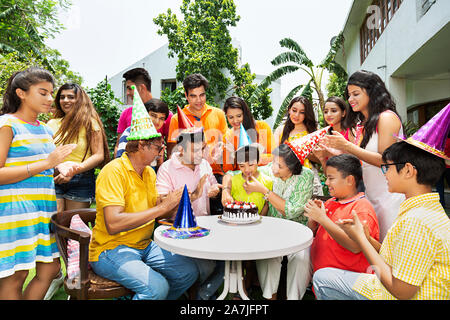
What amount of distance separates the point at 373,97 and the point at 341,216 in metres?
1.13

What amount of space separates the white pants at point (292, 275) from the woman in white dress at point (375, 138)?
2.34 ft

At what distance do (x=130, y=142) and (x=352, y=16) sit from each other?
42.7 ft

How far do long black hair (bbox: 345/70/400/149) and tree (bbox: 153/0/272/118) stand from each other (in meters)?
12.2

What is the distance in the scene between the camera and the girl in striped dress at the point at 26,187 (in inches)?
89.0

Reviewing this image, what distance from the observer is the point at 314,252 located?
8.32 ft

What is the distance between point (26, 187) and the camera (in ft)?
7.79

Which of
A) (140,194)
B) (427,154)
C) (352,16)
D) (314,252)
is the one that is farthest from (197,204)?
(352,16)

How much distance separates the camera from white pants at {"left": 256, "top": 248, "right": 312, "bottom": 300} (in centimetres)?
252

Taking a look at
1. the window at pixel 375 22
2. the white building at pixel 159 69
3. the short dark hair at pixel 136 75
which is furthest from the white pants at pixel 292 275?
the white building at pixel 159 69

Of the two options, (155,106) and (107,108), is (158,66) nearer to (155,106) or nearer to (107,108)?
(107,108)

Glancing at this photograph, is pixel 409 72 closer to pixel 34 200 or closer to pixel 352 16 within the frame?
pixel 352 16

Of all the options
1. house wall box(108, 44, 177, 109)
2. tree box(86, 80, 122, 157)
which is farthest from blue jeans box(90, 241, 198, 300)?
house wall box(108, 44, 177, 109)

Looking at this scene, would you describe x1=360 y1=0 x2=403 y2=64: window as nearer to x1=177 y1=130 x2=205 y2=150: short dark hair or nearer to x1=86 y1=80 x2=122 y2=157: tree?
x1=86 y1=80 x2=122 y2=157: tree

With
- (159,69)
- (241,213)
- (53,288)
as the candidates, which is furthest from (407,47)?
(159,69)
